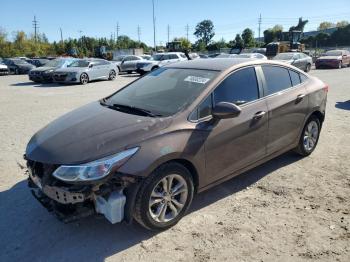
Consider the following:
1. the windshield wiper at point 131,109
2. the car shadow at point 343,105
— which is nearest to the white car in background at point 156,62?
the car shadow at point 343,105

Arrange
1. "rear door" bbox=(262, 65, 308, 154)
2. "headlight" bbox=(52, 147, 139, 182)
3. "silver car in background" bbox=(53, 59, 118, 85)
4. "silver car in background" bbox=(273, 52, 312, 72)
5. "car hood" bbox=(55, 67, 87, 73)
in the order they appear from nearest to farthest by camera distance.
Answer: "headlight" bbox=(52, 147, 139, 182) → "rear door" bbox=(262, 65, 308, 154) → "silver car in background" bbox=(53, 59, 118, 85) → "car hood" bbox=(55, 67, 87, 73) → "silver car in background" bbox=(273, 52, 312, 72)

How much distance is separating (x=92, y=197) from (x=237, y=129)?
1.81 m

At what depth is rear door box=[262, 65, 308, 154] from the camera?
4.57m

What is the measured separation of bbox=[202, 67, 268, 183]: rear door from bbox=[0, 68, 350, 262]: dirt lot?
0.45m

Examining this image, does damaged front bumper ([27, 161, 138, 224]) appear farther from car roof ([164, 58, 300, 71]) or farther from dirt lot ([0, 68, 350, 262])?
car roof ([164, 58, 300, 71])

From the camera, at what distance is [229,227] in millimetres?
3619

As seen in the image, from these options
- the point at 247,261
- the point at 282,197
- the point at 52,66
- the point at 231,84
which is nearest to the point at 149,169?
the point at 247,261

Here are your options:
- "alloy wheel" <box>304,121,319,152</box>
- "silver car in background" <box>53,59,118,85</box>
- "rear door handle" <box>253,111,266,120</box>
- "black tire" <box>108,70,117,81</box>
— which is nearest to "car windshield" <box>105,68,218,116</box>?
"rear door handle" <box>253,111,266,120</box>

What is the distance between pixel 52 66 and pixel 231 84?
18.0 metres

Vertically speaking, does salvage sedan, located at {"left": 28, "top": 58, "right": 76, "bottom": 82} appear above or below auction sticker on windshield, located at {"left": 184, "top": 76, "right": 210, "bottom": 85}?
below

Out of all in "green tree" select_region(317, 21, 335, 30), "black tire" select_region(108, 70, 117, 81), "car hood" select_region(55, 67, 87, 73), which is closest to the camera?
"car hood" select_region(55, 67, 87, 73)

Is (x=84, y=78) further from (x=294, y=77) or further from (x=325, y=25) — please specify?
(x=325, y=25)

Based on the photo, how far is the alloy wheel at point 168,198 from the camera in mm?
3418

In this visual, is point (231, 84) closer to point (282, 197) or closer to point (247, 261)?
point (282, 197)
